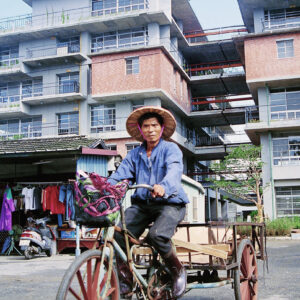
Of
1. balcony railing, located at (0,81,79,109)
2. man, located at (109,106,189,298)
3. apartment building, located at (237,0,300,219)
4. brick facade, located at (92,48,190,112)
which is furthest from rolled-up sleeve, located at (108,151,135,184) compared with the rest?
balcony railing, located at (0,81,79,109)

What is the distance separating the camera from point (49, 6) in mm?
36844

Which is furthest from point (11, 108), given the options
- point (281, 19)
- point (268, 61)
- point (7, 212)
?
point (7, 212)

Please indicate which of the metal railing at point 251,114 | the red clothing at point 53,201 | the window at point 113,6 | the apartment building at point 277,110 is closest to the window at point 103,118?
the window at point 113,6

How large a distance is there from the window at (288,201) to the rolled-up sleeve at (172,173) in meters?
25.5

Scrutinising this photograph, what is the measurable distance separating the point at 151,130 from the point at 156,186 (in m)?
0.87

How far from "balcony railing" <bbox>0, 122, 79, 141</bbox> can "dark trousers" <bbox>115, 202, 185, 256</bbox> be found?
98.9 ft

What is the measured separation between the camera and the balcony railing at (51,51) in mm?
35050

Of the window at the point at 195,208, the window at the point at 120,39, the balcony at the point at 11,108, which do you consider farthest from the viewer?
the balcony at the point at 11,108

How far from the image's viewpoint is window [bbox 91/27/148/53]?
113 ft

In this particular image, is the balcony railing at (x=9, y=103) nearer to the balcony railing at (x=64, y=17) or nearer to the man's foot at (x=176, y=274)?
the balcony railing at (x=64, y=17)

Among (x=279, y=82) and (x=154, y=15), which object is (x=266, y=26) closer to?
(x=279, y=82)

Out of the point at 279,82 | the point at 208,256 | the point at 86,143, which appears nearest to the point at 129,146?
the point at 279,82

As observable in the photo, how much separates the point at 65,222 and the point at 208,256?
432 inches

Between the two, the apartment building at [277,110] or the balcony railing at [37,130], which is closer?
the apartment building at [277,110]
